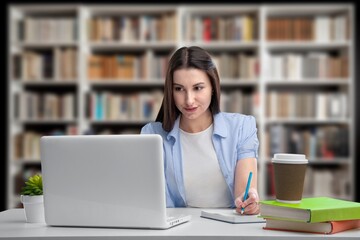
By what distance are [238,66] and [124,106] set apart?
1.10m

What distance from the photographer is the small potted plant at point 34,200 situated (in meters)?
1.67

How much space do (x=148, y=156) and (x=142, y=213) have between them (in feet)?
0.53

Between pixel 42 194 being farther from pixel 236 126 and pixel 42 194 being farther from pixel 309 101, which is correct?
pixel 309 101

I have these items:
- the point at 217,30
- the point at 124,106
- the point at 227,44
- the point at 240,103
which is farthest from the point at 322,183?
the point at 124,106

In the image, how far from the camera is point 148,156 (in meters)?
1.45

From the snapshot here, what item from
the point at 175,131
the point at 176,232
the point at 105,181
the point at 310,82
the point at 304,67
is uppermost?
the point at 304,67

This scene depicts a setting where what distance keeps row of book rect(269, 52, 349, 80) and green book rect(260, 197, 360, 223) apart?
11.5ft

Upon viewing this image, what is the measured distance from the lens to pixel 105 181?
4.91ft

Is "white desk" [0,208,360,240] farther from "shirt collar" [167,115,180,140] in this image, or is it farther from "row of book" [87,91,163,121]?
"row of book" [87,91,163,121]

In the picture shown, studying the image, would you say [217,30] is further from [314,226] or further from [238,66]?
[314,226]

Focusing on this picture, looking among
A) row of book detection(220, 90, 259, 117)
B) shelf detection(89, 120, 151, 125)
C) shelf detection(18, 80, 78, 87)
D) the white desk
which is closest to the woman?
the white desk

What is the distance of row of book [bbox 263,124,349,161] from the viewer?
4945 mm

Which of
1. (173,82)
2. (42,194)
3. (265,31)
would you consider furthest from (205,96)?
(265,31)

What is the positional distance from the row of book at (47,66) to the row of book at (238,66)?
1.32 metres
